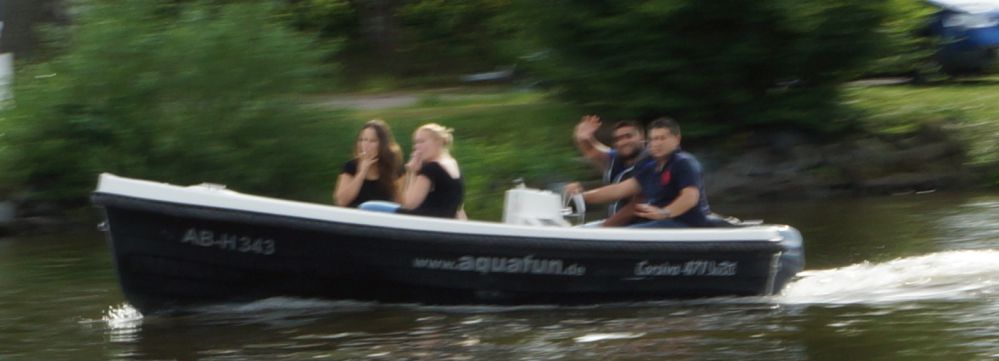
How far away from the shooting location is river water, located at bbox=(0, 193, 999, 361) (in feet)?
29.2

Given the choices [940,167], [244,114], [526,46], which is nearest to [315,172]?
[244,114]

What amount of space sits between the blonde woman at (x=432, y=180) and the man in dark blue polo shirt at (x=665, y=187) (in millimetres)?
822

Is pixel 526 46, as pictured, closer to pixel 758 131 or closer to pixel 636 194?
pixel 758 131

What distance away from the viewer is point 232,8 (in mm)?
16672

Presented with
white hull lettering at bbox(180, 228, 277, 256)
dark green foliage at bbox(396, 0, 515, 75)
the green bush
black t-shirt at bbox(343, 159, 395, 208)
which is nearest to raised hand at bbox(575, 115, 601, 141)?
black t-shirt at bbox(343, 159, 395, 208)

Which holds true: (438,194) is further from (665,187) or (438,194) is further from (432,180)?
(665,187)

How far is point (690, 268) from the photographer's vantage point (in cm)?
1037

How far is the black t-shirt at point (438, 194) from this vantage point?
10.3m

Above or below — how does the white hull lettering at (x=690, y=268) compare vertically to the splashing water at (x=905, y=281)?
above

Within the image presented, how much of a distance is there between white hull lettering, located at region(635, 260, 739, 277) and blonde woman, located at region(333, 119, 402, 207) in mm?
1613

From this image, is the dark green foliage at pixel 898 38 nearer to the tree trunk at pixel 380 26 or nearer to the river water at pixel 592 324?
the river water at pixel 592 324

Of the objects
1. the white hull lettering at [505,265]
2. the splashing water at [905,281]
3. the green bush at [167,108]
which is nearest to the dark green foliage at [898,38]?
the green bush at [167,108]

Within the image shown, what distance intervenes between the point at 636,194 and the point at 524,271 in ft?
2.90

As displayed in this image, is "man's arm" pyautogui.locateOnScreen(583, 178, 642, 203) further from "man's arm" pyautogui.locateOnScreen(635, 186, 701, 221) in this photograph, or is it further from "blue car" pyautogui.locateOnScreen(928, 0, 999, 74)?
"blue car" pyautogui.locateOnScreen(928, 0, 999, 74)
